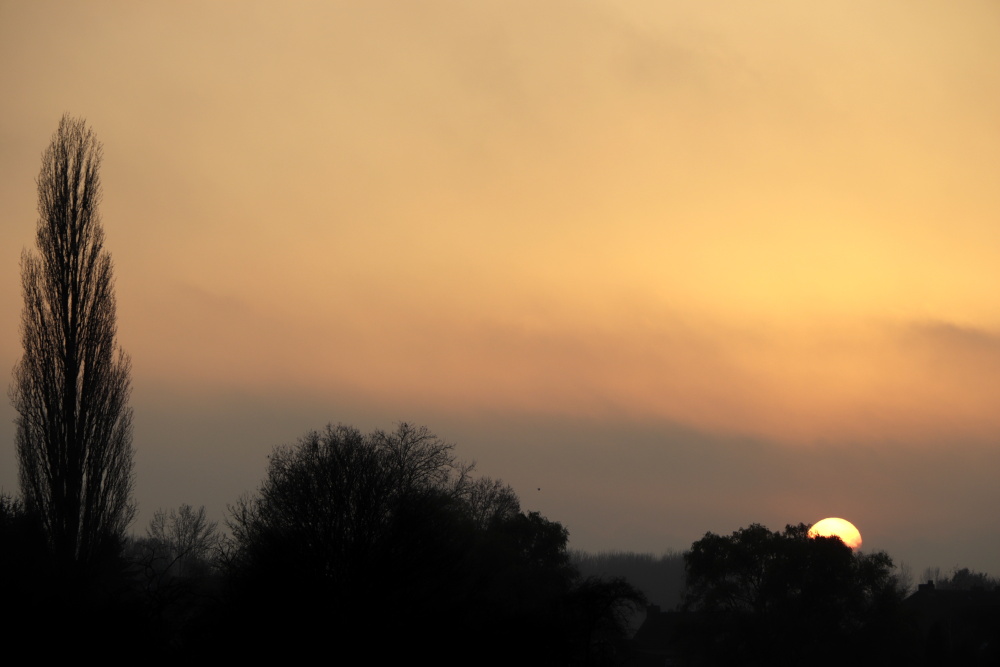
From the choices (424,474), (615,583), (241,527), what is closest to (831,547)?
(424,474)

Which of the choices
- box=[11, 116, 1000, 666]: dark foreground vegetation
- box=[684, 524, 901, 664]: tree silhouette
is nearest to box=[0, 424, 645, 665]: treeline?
box=[11, 116, 1000, 666]: dark foreground vegetation

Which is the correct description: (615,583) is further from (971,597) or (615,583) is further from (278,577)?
(971,597)

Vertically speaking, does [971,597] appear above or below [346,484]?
below

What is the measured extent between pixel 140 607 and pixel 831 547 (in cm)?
4895

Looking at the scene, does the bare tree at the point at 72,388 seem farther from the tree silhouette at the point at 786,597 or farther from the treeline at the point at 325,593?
the tree silhouette at the point at 786,597

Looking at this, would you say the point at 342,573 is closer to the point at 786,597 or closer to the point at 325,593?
the point at 325,593

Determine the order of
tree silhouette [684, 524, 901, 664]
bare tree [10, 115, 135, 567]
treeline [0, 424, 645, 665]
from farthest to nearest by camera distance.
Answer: tree silhouette [684, 524, 901, 664]
bare tree [10, 115, 135, 567]
treeline [0, 424, 645, 665]

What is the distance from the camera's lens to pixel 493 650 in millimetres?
25422

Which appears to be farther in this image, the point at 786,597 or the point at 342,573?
the point at 786,597

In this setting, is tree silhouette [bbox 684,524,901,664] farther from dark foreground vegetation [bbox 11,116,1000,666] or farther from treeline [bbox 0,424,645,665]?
treeline [bbox 0,424,645,665]

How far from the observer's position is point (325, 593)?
2652 centimetres

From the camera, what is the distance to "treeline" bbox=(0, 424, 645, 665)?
883 inches

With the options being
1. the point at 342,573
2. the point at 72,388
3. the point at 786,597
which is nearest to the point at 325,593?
the point at 342,573

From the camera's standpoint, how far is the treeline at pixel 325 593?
22422mm
